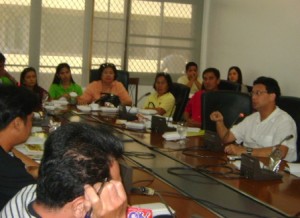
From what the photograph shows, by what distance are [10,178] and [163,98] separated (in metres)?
2.89

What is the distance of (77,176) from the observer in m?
0.97

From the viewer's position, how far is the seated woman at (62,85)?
5156 mm

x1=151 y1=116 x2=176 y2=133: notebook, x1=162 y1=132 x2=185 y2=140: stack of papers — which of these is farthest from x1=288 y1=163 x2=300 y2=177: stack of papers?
x1=151 y1=116 x2=176 y2=133: notebook

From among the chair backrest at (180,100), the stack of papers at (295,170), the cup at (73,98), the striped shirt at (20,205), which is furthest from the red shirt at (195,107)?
the striped shirt at (20,205)

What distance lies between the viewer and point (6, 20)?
6102 mm

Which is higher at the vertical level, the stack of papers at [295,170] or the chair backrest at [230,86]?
the chair backrest at [230,86]

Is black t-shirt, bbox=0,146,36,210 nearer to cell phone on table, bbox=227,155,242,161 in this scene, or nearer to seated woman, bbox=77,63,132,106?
cell phone on table, bbox=227,155,242,161

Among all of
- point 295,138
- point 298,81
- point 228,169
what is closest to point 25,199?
point 228,169

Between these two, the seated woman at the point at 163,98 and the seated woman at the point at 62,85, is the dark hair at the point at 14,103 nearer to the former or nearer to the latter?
the seated woman at the point at 163,98

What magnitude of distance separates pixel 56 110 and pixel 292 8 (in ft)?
9.57

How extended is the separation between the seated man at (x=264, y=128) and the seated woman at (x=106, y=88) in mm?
1836

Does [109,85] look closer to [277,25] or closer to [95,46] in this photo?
[95,46]

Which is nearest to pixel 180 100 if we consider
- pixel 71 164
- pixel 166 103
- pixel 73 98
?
pixel 166 103

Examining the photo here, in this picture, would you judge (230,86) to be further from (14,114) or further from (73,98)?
(14,114)
